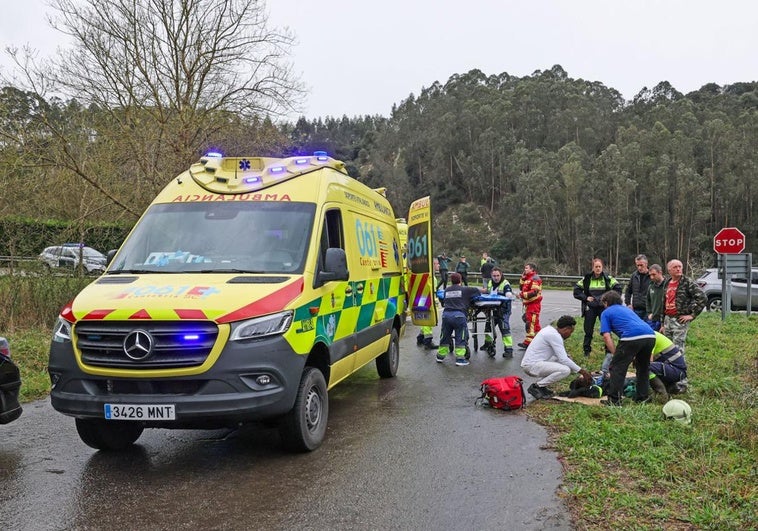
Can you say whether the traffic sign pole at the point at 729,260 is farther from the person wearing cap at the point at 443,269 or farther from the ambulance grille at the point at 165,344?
the ambulance grille at the point at 165,344

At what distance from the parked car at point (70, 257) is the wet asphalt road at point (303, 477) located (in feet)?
18.6

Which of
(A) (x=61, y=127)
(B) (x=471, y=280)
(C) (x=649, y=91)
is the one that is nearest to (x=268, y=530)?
(A) (x=61, y=127)

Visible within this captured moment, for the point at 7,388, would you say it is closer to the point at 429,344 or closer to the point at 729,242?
the point at 429,344

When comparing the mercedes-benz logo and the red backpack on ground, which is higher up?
the mercedes-benz logo

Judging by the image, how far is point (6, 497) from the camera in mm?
4461

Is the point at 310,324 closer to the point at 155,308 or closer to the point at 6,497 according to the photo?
the point at 155,308

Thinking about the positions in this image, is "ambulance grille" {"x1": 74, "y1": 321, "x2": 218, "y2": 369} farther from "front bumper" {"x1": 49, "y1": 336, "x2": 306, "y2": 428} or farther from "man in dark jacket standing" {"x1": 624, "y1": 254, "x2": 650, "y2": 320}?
"man in dark jacket standing" {"x1": 624, "y1": 254, "x2": 650, "y2": 320}

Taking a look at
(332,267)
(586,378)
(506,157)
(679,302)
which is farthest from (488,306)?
(506,157)

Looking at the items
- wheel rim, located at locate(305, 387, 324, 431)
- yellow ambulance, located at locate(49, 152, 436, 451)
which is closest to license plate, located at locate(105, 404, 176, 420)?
yellow ambulance, located at locate(49, 152, 436, 451)

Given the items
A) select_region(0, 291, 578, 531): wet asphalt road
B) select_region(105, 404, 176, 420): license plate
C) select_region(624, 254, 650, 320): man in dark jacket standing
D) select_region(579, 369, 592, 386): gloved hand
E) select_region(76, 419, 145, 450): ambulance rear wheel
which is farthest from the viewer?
select_region(624, 254, 650, 320): man in dark jacket standing

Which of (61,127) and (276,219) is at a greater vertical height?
(61,127)

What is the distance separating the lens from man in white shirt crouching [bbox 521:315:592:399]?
7641 millimetres

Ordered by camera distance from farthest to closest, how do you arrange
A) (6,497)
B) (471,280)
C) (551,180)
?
(551,180) < (471,280) < (6,497)

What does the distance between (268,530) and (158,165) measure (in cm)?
1147
